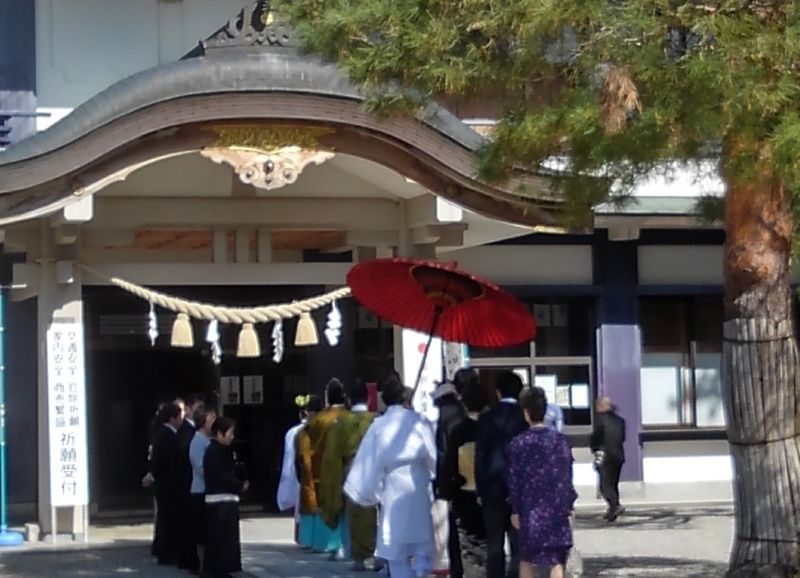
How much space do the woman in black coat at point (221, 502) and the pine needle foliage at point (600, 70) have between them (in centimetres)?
365

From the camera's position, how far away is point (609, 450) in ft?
52.4

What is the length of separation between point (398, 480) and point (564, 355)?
844 cm

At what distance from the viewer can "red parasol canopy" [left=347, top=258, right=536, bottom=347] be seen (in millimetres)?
10617

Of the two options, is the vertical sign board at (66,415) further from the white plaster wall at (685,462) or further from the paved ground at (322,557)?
the white plaster wall at (685,462)

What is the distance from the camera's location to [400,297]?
36.3ft

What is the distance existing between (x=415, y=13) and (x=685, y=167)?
5.77 feet

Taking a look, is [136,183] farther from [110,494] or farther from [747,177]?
[747,177]

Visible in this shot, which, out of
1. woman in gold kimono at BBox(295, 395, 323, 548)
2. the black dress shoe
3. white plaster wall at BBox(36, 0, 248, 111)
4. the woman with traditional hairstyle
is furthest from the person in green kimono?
white plaster wall at BBox(36, 0, 248, 111)

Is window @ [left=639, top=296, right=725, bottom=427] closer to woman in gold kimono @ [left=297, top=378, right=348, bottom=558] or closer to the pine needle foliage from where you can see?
woman in gold kimono @ [left=297, top=378, right=348, bottom=558]

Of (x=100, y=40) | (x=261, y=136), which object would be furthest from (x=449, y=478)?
(x=100, y=40)

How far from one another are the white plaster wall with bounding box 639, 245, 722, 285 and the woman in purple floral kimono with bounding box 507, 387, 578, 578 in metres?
10.0

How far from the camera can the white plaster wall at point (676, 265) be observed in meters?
18.8

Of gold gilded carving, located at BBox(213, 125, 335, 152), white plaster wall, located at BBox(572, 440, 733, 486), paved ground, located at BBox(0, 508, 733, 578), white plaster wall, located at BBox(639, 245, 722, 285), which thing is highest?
gold gilded carving, located at BBox(213, 125, 335, 152)

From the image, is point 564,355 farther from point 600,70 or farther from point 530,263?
point 600,70
